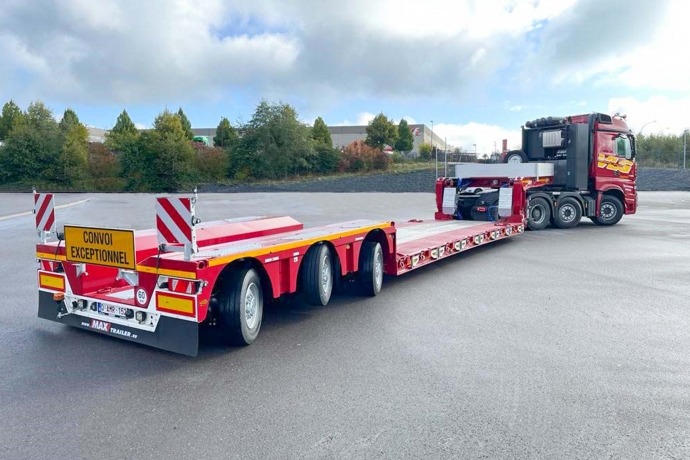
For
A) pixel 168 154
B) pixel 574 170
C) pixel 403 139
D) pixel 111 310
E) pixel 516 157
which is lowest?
pixel 111 310

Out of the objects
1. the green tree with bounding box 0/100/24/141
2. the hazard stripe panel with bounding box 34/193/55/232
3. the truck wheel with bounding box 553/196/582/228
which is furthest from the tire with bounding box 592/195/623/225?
the green tree with bounding box 0/100/24/141

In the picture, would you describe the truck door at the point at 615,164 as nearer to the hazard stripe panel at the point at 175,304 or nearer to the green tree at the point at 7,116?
the hazard stripe panel at the point at 175,304

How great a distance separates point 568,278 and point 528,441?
5.96 metres

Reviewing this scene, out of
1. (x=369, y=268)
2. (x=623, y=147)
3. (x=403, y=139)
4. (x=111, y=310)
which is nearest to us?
(x=111, y=310)

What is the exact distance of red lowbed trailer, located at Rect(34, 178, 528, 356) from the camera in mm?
4742

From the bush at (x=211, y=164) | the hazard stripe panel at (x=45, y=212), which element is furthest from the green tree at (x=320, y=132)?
the hazard stripe panel at (x=45, y=212)

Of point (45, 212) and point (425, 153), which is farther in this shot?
point (425, 153)

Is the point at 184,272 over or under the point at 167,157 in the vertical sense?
under

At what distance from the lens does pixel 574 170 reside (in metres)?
16.2

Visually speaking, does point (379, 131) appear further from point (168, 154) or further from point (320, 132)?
point (168, 154)

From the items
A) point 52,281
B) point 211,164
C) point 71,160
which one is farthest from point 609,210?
point 71,160

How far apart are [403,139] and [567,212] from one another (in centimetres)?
5075

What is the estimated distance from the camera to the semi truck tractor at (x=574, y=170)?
52.6ft

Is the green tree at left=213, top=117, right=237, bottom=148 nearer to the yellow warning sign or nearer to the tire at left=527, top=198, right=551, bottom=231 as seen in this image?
the tire at left=527, top=198, right=551, bottom=231
